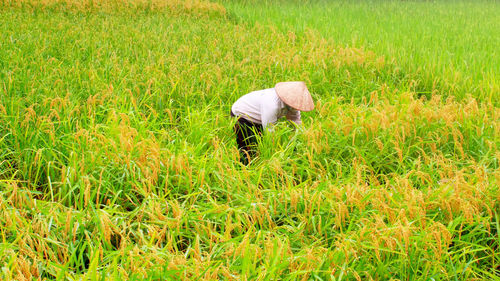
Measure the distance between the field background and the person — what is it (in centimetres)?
12

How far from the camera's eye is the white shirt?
332 cm

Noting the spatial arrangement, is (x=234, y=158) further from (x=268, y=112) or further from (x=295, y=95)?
(x=295, y=95)

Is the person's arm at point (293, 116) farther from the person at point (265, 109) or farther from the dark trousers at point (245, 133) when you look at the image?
the dark trousers at point (245, 133)

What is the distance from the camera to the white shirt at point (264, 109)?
332 cm

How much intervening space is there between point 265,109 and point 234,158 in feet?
1.99

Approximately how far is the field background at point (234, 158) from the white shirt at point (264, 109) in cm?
14

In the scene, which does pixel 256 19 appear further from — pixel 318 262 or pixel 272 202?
pixel 318 262

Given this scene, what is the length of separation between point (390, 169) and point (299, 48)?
9.43 ft

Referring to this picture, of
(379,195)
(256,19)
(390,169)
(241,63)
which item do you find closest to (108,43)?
(241,63)

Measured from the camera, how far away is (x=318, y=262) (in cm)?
192

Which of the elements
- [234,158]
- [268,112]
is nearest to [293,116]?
[268,112]

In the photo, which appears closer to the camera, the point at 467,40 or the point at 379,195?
the point at 379,195

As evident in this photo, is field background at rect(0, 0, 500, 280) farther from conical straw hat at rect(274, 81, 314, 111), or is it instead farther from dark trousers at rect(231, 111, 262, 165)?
conical straw hat at rect(274, 81, 314, 111)

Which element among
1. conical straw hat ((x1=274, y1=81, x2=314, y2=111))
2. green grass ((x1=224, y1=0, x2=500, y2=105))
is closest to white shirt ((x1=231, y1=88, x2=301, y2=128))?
conical straw hat ((x1=274, y1=81, x2=314, y2=111))
